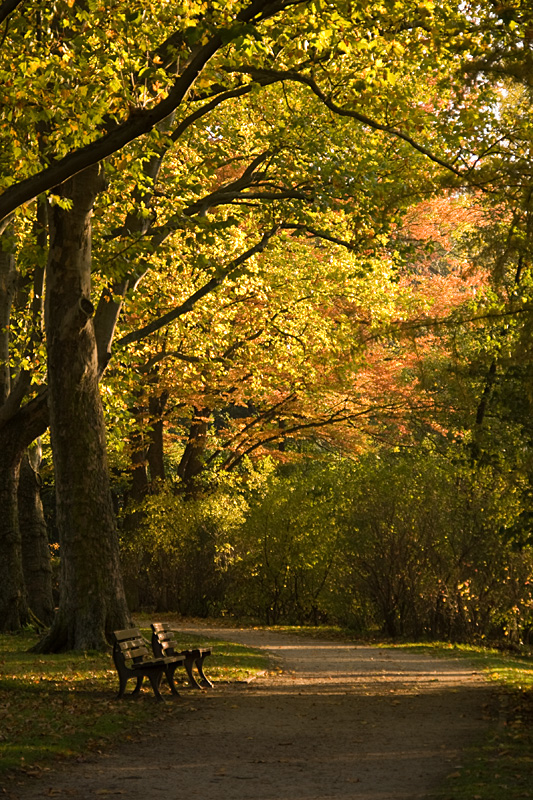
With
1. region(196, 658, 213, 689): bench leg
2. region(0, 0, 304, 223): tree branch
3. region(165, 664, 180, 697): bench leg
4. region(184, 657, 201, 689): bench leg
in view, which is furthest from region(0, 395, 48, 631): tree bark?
region(0, 0, 304, 223): tree branch

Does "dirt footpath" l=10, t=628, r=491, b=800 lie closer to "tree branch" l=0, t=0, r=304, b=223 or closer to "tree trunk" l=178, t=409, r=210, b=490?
"tree branch" l=0, t=0, r=304, b=223

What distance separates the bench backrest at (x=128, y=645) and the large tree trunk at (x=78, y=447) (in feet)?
7.44

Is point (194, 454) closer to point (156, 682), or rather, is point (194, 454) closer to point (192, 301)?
point (192, 301)

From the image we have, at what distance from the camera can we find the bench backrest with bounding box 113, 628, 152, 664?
9.41 meters

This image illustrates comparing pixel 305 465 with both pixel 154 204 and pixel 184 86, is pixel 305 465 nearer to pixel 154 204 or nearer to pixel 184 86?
pixel 154 204

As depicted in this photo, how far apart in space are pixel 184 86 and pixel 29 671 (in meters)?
6.60

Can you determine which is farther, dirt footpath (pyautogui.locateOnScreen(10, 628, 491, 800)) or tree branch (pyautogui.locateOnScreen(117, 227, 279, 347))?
tree branch (pyautogui.locateOnScreen(117, 227, 279, 347))

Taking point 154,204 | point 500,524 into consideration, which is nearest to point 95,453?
point 154,204

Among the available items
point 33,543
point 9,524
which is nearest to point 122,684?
point 9,524

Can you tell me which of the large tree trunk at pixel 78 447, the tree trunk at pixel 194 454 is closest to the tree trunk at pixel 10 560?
the large tree trunk at pixel 78 447

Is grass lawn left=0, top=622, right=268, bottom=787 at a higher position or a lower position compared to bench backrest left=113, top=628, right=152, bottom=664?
lower

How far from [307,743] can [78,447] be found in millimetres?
5901

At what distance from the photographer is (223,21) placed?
8977 mm

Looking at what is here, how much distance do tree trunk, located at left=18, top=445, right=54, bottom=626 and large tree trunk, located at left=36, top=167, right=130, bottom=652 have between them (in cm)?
541
